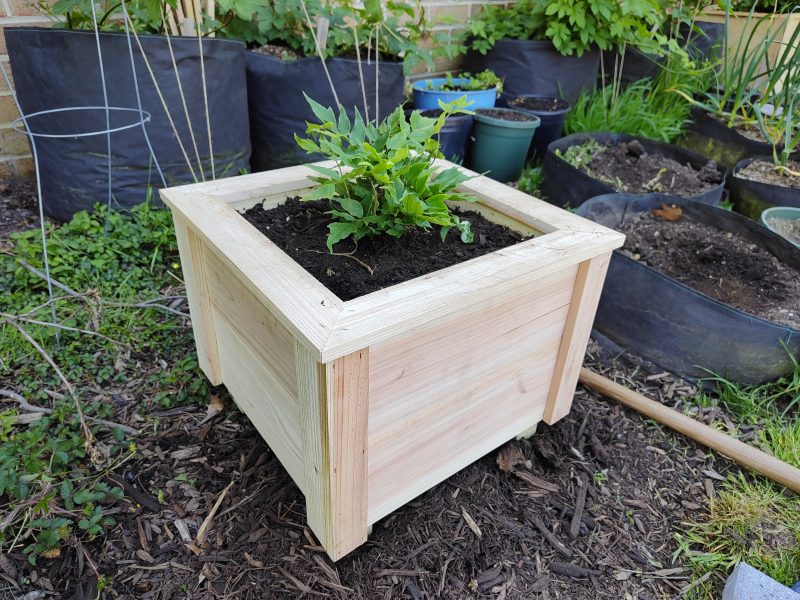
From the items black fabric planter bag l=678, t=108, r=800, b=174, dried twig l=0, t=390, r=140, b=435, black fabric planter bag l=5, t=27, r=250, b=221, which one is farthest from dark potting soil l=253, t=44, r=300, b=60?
black fabric planter bag l=678, t=108, r=800, b=174

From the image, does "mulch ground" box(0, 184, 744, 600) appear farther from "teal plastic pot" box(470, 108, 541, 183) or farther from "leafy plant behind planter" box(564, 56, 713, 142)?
"leafy plant behind planter" box(564, 56, 713, 142)

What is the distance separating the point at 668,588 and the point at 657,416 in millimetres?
479

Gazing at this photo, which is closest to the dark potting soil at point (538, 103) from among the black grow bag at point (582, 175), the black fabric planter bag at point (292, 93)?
the black grow bag at point (582, 175)

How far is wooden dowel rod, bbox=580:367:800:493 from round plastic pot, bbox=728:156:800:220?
131cm

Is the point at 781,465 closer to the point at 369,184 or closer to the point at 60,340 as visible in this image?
the point at 369,184

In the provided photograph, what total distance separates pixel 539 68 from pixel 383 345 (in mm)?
2701

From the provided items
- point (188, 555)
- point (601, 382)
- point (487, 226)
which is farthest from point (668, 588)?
point (188, 555)

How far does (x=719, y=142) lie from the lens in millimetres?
2830

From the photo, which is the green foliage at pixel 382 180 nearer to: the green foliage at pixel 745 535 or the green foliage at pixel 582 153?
the green foliage at pixel 745 535

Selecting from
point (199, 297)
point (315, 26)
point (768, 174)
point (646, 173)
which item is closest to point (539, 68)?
point (646, 173)

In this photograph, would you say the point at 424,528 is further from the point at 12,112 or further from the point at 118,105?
the point at 12,112

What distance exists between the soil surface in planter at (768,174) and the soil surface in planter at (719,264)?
25.5 inches

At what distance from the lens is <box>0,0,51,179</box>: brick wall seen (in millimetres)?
1963

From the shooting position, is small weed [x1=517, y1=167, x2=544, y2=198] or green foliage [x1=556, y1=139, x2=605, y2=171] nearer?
green foliage [x1=556, y1=139, x2=605, y2=171]
